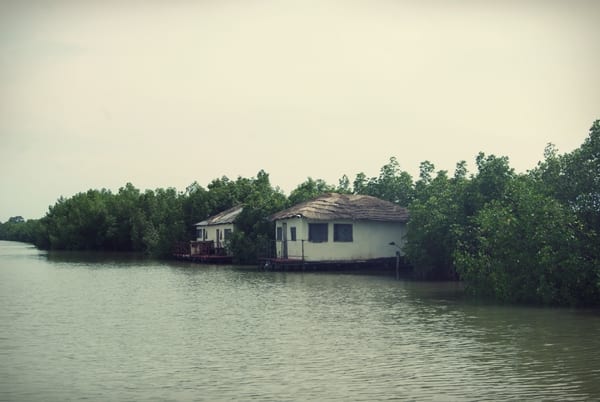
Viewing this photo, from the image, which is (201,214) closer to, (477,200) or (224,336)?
(477,200)

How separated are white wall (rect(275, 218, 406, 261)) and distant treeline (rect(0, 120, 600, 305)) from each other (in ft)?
9.92

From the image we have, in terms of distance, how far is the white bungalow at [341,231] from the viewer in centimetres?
4250

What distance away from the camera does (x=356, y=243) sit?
4316 centimetres

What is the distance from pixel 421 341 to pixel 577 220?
33.6ft

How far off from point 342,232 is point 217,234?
58.6 feet

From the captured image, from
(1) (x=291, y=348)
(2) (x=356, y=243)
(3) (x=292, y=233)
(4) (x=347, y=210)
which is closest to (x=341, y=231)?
(2) (x=356, y=243)

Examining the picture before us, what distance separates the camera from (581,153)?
80.1ft

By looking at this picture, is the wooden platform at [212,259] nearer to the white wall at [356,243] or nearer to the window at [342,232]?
the white wall at [356,243]

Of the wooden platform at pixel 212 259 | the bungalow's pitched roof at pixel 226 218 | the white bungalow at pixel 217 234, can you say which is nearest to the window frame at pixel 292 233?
the white bungalow at pixel 217 234

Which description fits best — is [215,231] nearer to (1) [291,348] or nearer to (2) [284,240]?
(2) [284,240]

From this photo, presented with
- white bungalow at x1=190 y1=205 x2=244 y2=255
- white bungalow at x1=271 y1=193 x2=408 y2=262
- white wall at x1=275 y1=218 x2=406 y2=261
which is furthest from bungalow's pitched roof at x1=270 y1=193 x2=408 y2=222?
white bungalow at x1=190 y1=205 x2=244 y2=255

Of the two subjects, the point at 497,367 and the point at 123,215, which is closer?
the point at 497,367

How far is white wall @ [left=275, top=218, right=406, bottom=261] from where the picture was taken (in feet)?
140

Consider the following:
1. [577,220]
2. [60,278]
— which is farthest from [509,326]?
[60,278]
